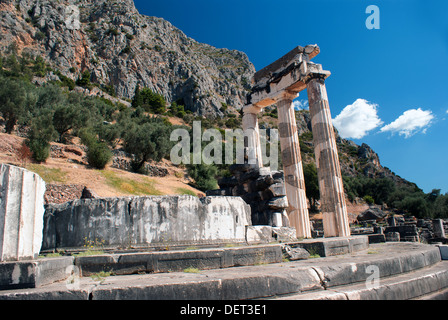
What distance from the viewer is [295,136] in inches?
537

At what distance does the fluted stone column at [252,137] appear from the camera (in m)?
14.3

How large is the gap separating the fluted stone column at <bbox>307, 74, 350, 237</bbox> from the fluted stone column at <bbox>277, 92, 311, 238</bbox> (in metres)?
0.99

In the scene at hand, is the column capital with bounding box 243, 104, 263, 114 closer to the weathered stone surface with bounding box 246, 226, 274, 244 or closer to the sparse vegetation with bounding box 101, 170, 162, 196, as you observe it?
the weathered stone surface with bounding box 246, 226, 274, 244

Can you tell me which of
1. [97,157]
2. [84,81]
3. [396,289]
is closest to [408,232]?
[396,289]

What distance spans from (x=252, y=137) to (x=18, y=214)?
12.7m

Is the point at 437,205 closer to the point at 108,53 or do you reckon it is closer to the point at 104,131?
the point at 104,131

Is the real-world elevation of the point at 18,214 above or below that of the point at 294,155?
below

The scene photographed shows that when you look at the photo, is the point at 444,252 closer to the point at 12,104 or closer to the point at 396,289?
the point at 396,289

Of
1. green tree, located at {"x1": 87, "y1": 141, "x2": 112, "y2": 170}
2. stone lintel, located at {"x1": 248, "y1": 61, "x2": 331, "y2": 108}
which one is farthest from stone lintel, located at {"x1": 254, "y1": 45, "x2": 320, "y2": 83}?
green tree, located at {"x1": 87, "y1": 141, "x2": 112, "y2": 170}

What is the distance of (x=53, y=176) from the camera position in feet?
63.3

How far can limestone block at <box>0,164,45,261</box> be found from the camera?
115 inches

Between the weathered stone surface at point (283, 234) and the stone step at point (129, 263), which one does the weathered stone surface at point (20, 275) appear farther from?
the weathered stone surface at point (283, 234)
